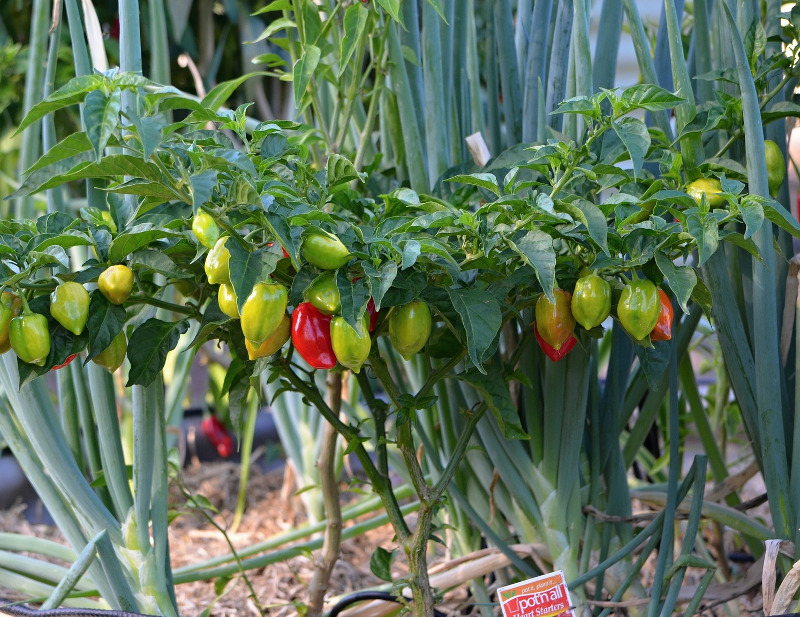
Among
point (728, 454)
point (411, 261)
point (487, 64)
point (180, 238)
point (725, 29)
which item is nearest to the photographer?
point (411, 261)

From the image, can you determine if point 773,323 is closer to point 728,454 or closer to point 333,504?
point 333,504

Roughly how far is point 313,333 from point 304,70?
248mm

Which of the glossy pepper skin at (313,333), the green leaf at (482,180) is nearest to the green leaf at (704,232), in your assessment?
the green leaf at (482,180)

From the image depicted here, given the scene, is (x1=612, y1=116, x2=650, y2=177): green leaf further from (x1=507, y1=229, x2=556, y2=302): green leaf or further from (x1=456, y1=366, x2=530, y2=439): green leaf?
(x1=456, y1=366, x2=530, y2=439): green leaf

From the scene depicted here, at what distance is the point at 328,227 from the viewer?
480 millimetres

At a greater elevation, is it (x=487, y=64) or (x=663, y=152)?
(x=487, y=64)

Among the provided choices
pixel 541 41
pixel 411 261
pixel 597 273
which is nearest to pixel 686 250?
pixel 597 273

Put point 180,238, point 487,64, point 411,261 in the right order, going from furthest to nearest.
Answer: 1. point 487,64
2. point 180,238
3. point 411,261

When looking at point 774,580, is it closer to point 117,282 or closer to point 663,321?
point 663,321

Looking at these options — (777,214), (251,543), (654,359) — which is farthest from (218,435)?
(777,214)

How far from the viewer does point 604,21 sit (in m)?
0.69

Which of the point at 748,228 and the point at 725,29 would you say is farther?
the point at 725,29

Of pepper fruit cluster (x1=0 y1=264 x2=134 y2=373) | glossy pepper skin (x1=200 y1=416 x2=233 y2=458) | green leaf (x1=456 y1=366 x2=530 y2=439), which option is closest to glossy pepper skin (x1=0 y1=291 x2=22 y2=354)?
pepper fruit cluster (x1=0 y1=264 x2=134 y2=373)

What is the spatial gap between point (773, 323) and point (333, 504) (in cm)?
42
